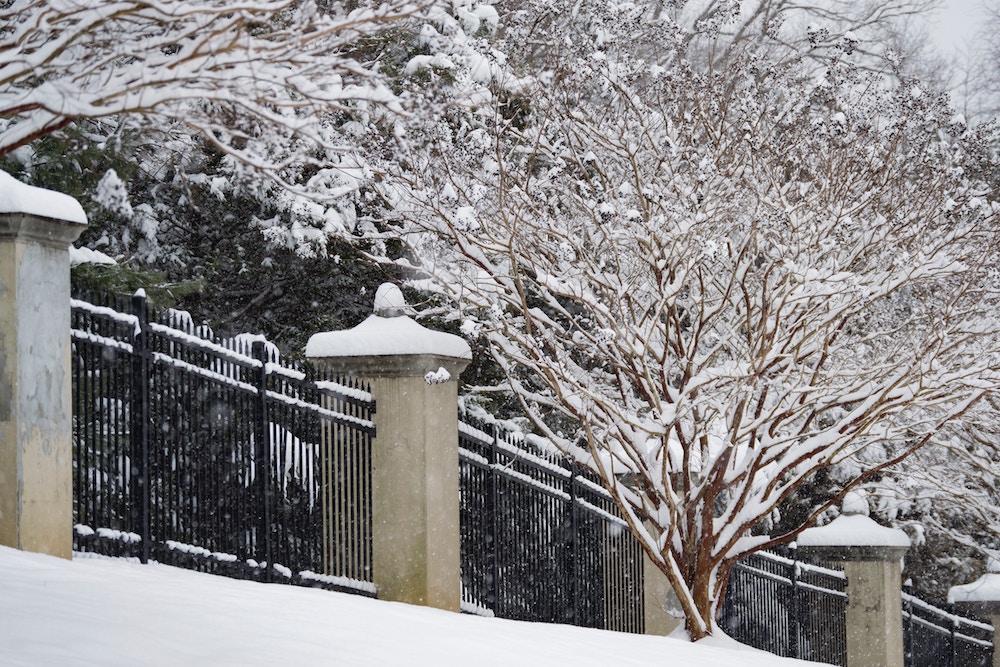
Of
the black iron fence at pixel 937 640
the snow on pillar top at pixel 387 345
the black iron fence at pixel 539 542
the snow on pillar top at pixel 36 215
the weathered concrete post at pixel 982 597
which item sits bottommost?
→ the black iron fence at pixel 937 640

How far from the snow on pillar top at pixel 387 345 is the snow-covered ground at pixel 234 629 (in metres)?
1.96

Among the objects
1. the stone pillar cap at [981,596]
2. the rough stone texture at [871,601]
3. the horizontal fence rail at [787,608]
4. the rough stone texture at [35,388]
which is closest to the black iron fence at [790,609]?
the horizontal fence rail at [787,608]

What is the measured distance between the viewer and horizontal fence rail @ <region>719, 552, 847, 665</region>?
13289 mm

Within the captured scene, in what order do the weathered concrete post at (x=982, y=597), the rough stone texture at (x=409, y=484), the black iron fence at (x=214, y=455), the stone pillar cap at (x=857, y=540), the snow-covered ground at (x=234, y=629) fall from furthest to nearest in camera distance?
1. the weathered concrete post at (x=982, y=597)
2. the stone pillar cap at (x=857, y=540)
3. the rough stone texture at (x=409, y=484)
4. the black iron fence at (x=214, y=455)
5. the snow-covered ground at (x=234, y=629)

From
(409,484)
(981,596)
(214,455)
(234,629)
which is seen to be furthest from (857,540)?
(234,629)

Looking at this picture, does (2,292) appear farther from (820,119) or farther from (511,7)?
(511,7)

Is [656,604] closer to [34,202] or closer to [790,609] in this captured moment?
[790,609]

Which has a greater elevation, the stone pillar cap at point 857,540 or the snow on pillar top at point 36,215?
the snow on pillar top at point 36,215

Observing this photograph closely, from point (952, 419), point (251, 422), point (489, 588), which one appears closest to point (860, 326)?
point (952, 419)

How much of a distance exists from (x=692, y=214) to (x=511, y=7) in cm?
461

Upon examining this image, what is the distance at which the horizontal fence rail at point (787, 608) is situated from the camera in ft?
43.6

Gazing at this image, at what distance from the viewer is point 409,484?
8781 millimetres

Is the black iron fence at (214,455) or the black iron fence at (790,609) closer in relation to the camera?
the black iron fence at (214,455)

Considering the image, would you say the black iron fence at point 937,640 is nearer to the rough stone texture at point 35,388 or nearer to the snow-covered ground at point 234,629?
the snow-covered ground at point 234,629
